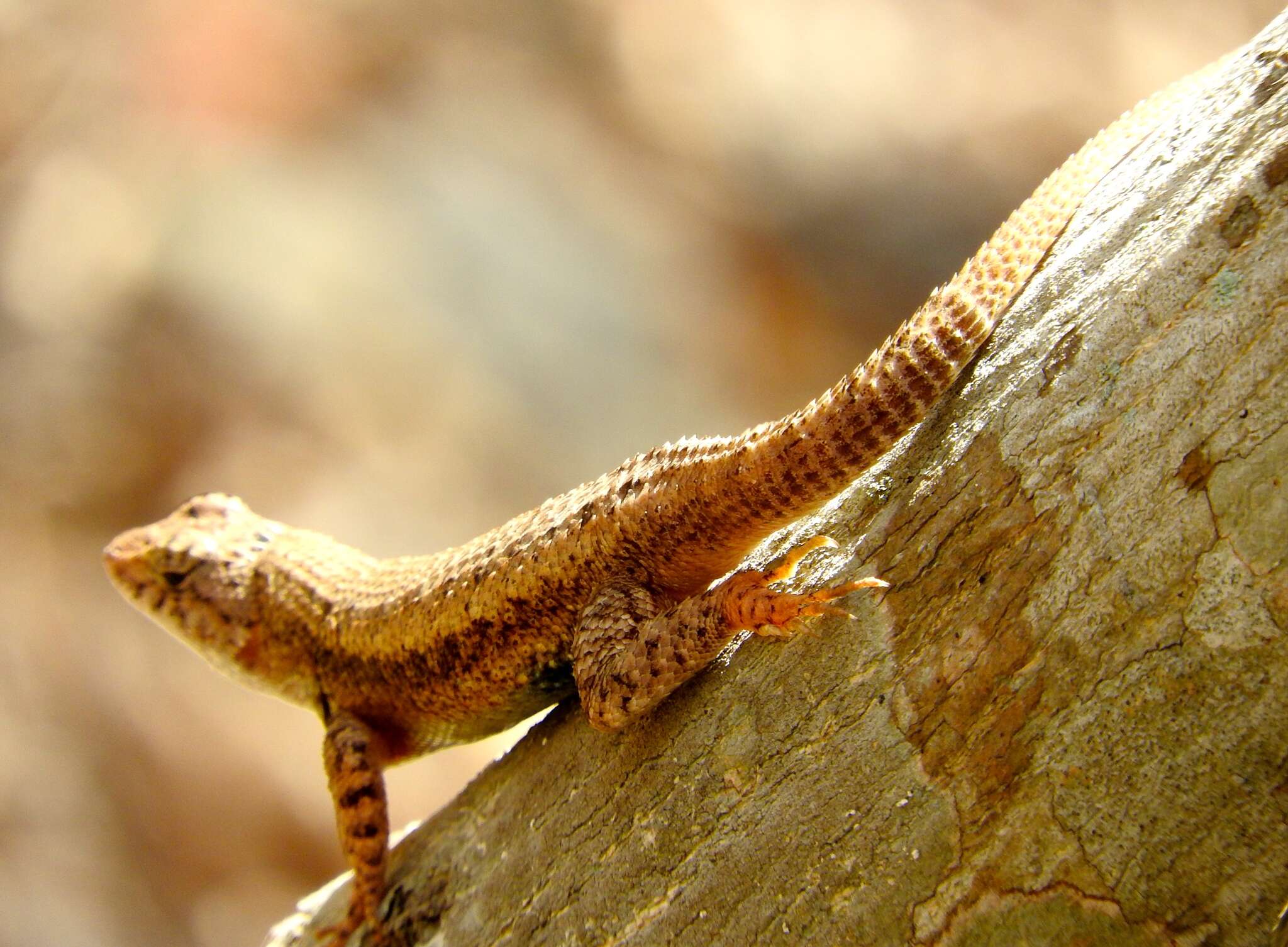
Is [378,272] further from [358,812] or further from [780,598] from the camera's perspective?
[780,598]

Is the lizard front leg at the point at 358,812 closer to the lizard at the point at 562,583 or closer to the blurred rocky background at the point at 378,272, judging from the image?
the lizard at the point at 562,583

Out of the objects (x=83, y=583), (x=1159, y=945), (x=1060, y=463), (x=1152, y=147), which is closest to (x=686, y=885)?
(x=1159, y=945)

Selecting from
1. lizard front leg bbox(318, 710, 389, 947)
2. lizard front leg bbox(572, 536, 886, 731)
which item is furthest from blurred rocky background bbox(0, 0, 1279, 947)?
lizard front leg bbox(572, 536, 886, 731)

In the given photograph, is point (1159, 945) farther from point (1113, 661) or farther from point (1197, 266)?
point (1197, 266)

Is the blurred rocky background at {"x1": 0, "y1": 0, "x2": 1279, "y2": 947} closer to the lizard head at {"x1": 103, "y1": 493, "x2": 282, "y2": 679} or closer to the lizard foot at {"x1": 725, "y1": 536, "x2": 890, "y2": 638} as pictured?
the lizard head at {"x1": 103, "y1": 493, "x2": 282, "y2": 679}

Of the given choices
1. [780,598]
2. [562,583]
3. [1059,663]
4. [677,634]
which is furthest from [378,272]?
[1059,663]

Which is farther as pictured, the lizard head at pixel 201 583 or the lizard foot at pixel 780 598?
the lizard head at pixel 201 583

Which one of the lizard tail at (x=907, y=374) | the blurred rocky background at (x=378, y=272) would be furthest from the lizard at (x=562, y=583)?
the blurred rocky background at (x=378, y=272)
